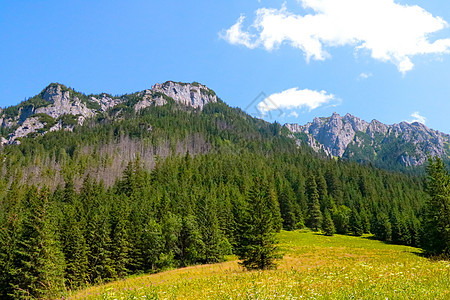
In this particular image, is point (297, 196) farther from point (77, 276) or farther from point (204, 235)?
point (77, 276)

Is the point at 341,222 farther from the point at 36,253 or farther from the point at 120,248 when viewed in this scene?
the point at 36,253

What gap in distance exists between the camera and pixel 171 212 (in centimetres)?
6900

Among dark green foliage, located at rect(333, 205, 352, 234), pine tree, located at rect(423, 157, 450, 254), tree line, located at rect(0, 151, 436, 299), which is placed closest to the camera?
tree line, located at rect(0, 151, 436, 299)

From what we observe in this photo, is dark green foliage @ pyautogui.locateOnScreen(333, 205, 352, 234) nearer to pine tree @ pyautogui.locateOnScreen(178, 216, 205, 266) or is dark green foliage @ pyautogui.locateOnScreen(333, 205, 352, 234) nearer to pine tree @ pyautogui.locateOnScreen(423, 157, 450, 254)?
pine tree @ pyautogui.locateOnScreen(423, 157, 450, 254)

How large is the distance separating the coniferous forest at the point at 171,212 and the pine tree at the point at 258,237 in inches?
3.8

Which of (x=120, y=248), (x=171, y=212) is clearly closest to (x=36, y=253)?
(x=120, y=248)

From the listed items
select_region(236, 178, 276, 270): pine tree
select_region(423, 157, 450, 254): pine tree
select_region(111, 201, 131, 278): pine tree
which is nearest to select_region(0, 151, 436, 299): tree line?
select_region(236, 178, 276, 270): pine tree

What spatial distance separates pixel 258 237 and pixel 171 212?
49938mm

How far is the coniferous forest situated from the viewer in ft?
104

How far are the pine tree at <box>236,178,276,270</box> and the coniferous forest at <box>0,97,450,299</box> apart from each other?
0.10 metres

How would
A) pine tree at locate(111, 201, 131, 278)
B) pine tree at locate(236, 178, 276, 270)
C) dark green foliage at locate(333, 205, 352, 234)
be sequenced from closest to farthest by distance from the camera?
pine tree at locate(236, 178, 276, 270)
pine tree at locate(111, 201, 131, 278)
dark green foliage at locate(333, 205, 352, 234)

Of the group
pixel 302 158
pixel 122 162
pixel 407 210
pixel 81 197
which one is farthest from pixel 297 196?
pixel 122 162

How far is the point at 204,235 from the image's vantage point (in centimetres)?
5353

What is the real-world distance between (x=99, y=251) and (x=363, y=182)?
416 feet
